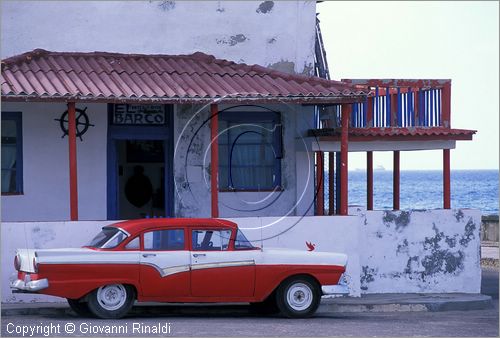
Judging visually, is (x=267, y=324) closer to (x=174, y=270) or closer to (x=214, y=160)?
(x=174, y=270)

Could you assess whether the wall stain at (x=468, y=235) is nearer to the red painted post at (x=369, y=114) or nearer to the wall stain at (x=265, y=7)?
the red painted post at (x=369, y=114)

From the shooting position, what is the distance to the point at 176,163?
22.7m

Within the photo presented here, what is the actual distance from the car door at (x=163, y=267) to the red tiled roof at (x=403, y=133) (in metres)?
5.39

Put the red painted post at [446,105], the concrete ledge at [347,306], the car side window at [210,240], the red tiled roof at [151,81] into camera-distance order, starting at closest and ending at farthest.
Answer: the car side window at [210,240] → the concrete ledge at [347,306] → the red tiled roof at [151,81] → the red painted post at [446,105]

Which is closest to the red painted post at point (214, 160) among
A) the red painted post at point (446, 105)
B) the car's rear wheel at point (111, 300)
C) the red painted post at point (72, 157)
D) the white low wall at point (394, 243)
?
the white low wall at point (394, 243)

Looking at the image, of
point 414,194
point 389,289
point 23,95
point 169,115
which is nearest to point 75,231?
point 23,95

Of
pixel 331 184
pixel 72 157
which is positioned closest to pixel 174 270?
pixel 72 157

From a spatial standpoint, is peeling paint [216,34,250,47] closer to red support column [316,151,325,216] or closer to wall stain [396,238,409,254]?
red support column [316,151,325,216]

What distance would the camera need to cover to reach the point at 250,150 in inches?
901

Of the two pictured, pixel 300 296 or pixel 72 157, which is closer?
pixel 300 296

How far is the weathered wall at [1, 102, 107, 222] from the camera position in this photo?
70.9ft

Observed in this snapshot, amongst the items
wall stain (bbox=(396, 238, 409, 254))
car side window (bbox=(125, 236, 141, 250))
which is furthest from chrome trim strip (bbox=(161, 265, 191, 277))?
wall stain (bbox=(396, 238, 409, 254))

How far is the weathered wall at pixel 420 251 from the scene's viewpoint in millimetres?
21531

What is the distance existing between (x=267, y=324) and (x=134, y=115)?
667 centimetres
